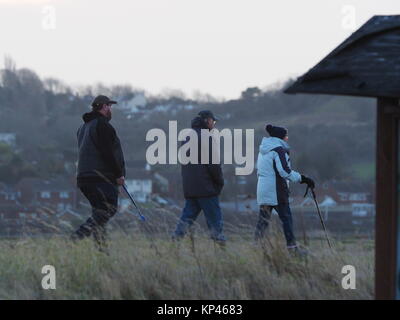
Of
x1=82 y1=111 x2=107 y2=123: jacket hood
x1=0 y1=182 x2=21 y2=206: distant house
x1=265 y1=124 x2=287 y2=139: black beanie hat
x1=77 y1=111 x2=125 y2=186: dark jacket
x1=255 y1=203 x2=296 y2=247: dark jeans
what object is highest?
x1=82 y1=111 x2=107 y2=123: jacket hood

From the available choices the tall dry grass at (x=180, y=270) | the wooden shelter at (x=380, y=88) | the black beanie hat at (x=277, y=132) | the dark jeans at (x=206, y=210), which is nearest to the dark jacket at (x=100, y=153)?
the tall dry grass at (x=180, y=270)

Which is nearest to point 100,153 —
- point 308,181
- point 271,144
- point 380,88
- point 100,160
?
point 100,160

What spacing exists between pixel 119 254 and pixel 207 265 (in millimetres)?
766

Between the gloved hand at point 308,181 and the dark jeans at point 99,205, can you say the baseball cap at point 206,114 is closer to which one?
the gloved hand at point 308,181

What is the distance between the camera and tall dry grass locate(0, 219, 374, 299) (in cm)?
862

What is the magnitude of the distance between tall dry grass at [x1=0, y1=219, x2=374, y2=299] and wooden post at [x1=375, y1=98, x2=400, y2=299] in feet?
4.72

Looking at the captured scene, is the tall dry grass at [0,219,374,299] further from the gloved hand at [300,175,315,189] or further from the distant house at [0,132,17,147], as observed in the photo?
the distant house at [0,132,17,147]

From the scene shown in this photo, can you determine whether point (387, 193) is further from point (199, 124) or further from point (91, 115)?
point (199, 124)

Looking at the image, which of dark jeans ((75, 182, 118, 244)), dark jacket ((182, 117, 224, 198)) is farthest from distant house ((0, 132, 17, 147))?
dark jeans ((75, 182, 118, 244))

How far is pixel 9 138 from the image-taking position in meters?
57.0

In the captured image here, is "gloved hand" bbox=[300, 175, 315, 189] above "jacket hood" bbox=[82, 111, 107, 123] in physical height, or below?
below

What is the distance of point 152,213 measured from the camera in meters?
10.6
